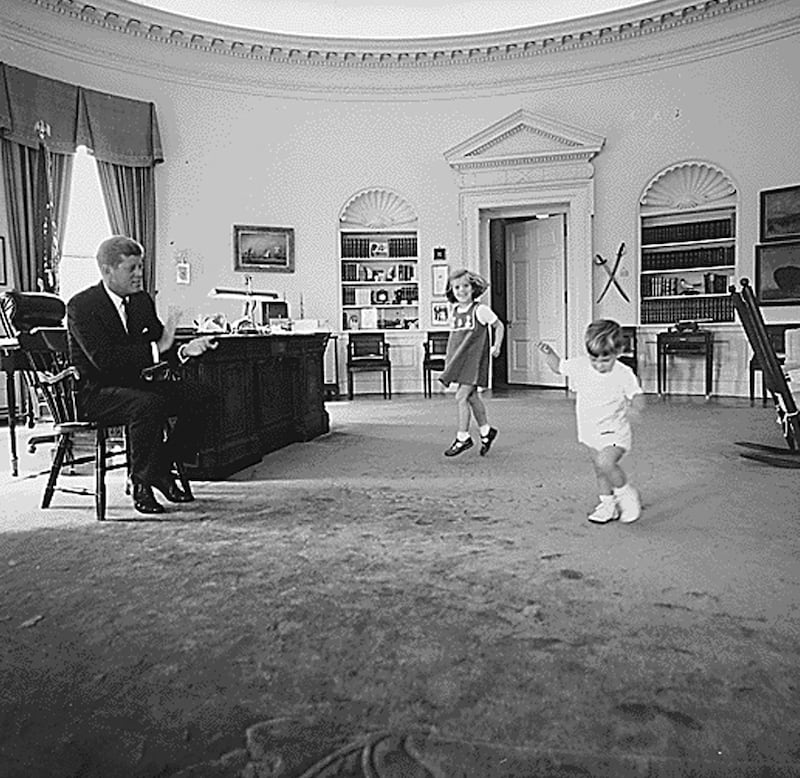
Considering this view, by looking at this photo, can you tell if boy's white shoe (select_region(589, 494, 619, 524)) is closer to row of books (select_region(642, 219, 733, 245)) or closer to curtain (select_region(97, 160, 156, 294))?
row of books (select_region(642, 219, 733, 245))

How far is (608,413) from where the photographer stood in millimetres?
3859

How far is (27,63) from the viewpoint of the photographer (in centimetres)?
914

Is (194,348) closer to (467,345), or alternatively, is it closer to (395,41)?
(467,345)

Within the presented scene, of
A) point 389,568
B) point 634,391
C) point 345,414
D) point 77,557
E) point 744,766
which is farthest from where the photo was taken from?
point 345,414

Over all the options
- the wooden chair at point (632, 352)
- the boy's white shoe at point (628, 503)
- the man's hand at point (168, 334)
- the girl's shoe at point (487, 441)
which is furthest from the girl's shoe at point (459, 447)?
the wooden chair at point (632, 352)

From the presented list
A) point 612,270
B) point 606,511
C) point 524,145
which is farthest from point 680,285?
point 606,511

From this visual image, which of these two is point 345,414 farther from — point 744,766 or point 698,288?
point 744,766

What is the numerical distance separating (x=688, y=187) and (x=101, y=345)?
29.1 ft

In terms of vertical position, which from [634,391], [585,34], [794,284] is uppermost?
[585,34]

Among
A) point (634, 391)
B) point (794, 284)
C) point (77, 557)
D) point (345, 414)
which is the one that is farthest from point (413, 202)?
point (77, 557)

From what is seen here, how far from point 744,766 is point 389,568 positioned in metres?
1.64

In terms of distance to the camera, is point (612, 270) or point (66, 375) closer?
point (66, 375)

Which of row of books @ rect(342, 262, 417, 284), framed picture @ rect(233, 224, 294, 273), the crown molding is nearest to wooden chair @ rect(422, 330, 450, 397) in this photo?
row of books @ rect(342, 262, 417, 284)

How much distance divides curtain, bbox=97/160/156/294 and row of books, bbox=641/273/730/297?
6576 mm
